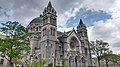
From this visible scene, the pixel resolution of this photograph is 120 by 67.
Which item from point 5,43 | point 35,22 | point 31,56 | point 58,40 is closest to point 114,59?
point 58,40

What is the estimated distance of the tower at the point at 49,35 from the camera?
50006 millimetres

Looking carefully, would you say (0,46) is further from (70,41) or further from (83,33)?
(83,33)

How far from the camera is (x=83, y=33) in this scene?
68.9 m

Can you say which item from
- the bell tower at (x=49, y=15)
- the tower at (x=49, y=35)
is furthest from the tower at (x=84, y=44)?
the bell tower at (x=49, y=15)

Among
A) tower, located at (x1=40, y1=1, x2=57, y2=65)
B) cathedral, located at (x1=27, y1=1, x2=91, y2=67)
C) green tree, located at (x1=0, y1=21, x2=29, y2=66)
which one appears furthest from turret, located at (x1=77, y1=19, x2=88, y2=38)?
green tree, located at (x1=0, y1=21, x2=29, y2=66)

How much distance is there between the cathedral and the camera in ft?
169

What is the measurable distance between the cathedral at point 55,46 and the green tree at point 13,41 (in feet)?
52.4

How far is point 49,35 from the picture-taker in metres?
52.6

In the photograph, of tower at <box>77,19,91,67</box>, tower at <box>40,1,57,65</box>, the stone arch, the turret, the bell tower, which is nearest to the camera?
tower at <box>40,1,57,65</box>

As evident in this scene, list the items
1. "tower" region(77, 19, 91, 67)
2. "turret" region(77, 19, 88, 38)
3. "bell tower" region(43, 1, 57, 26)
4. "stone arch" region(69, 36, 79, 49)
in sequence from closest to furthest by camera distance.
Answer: "bell tower" region(43, 1, 57, 26) < "stone arch" region(69, 36, 79, 49) < "tower" region(77, 19, 91, 67) < "turret" region(77, 19, 88, 38)

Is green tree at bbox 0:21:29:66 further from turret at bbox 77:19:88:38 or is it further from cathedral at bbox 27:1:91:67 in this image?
turret at bbox 77:19:88:38

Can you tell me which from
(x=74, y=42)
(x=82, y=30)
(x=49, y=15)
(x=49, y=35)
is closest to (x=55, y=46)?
(x=49, y=35)

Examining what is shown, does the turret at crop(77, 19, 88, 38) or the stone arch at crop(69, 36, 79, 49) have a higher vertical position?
the turret at crop(77, 19, 88, 38)

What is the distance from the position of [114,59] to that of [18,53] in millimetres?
41319
